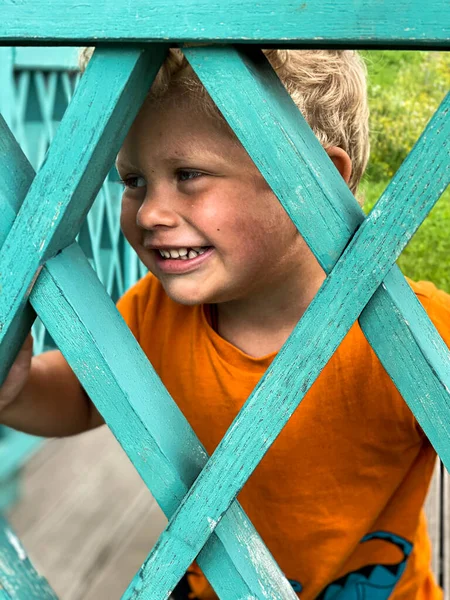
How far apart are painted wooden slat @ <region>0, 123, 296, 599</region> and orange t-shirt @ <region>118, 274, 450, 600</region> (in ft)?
1.34

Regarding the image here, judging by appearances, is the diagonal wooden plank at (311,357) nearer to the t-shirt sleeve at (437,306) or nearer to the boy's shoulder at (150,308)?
the t-shirt sleeve at (437,306)

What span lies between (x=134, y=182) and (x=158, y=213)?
0.33ft

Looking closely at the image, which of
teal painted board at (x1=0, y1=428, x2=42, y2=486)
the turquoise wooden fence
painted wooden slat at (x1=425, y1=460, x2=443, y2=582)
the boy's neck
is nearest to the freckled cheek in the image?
the boy's neck

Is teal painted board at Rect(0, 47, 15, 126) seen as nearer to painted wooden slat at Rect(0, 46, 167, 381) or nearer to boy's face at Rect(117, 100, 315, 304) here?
boy's face at Rect(117, 100, 315, 304)

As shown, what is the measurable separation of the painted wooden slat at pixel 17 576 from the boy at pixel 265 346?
0.20m

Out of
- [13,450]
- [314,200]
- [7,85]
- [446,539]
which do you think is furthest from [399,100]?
[13,450]

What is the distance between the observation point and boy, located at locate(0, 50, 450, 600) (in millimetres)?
812

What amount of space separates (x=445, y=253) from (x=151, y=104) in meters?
0.51

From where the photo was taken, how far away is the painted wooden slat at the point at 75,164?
568mm

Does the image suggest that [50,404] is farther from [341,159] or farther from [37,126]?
[37,126]

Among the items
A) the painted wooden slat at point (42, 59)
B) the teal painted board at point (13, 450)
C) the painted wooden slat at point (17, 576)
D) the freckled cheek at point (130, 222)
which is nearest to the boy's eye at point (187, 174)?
the freckled cheek at point (130, 222)

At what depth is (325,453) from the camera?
1.06m

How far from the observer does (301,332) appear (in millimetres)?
564

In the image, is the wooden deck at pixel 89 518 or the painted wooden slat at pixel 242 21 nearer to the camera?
the painted wooden slat at pixel 242 21
